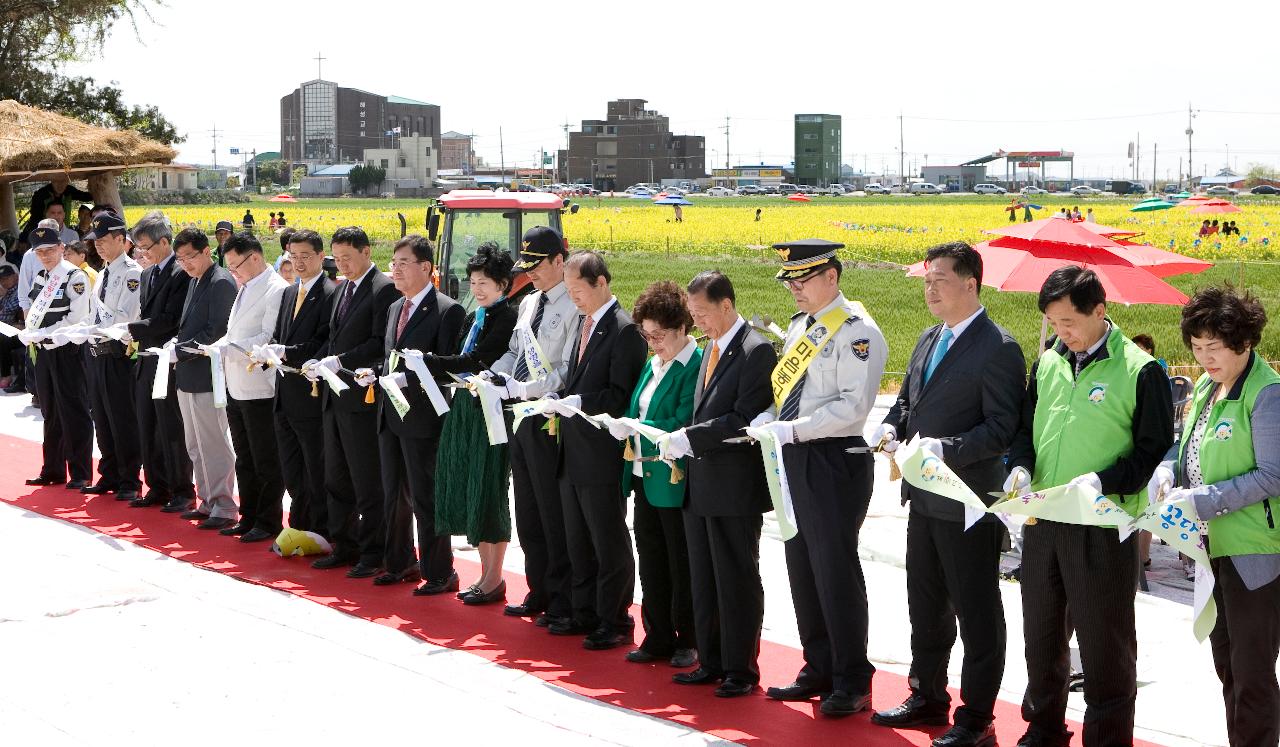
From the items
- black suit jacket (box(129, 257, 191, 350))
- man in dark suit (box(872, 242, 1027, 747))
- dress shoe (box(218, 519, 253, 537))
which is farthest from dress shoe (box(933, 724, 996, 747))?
black suit jacket (box(129, 257, 191, 350))

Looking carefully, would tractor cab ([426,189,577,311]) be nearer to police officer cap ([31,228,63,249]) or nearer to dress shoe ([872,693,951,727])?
police officer cap ([31,228,63,249])

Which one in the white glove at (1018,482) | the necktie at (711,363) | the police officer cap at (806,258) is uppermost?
the police officer cap at (806,258)

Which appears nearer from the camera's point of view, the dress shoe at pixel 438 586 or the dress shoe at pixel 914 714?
the dress shoe at pixel 914 714

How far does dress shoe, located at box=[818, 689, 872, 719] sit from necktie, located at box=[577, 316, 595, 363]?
6.15 feet

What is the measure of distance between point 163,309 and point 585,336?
4.01 metres

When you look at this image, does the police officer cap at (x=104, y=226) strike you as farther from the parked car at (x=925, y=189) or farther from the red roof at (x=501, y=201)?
the parked car at (x=925, y=189)

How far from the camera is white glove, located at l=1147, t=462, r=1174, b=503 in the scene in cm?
435

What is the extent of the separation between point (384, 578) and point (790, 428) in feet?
9.82

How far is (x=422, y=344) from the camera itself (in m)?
7.13

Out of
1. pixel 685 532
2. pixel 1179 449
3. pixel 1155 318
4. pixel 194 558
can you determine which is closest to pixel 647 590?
pixel 685 532

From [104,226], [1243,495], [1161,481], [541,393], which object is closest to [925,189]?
[104,226]

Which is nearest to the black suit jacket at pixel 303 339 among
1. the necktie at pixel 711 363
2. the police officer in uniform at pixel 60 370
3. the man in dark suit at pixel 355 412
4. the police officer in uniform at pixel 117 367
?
the man in dark suit at pixel 355 412

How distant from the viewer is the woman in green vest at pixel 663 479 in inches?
224

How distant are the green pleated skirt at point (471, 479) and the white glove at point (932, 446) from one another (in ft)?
8.60
